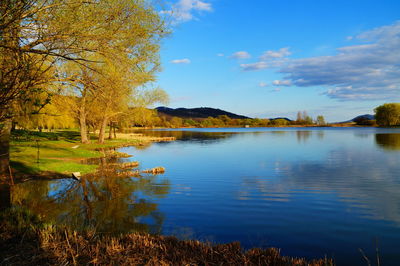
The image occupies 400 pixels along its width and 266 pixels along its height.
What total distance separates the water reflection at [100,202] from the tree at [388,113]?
160 metres

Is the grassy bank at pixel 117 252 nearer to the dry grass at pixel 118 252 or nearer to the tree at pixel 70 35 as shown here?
the dry grass at pixel 118 252

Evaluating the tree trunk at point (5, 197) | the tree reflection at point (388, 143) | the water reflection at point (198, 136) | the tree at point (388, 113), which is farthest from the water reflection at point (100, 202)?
the tree at point (388, 113)

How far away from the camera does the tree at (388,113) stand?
14162cm

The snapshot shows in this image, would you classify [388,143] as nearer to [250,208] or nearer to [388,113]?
[250,208]

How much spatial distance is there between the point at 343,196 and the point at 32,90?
16489 millimetres

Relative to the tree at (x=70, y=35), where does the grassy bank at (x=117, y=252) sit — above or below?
below

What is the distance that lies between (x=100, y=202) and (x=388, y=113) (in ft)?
557

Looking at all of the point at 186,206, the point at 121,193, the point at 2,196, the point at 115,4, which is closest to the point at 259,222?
the point at 186,206

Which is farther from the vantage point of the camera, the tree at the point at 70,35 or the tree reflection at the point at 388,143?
the tree reflection at the point at 388,143

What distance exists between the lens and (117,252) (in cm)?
732

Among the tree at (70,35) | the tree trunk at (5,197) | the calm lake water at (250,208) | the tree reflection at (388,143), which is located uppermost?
the tree at (70,35)

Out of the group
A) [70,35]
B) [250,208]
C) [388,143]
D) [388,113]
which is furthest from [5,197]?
[388,113]

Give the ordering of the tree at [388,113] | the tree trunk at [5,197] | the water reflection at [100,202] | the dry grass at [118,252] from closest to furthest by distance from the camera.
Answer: the dry grass at [118,252] → the water reflection at [100,202] → the tree trunk at [5,197] → the tree at [388,113]

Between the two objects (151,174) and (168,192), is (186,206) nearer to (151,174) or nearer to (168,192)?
(168,192)
